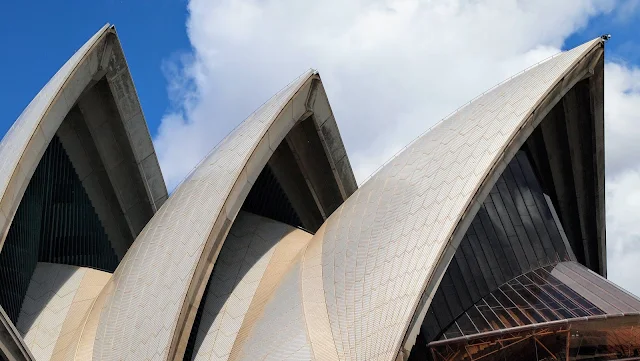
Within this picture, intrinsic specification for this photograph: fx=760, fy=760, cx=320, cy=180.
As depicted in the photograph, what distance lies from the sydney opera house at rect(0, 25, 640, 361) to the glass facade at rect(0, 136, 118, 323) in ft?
0.23

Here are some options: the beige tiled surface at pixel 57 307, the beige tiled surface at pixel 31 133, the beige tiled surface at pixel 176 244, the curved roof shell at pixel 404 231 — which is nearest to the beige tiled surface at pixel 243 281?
the curved roof shell at pixel 404 231

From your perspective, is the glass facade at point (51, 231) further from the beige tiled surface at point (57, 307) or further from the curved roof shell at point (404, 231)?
Answer: the curved roof shell at point (404, 231)

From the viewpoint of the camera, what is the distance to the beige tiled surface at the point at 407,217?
1634cm

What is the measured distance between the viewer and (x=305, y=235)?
22797 mm

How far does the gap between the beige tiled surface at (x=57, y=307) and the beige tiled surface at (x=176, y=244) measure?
1570 millimetres

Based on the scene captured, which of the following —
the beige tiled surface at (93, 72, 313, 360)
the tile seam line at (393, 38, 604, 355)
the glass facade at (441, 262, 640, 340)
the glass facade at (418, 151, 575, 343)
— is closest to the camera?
the tile seam line at (393, 38, 604, 355)

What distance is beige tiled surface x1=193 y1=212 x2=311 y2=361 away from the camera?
18.7 m

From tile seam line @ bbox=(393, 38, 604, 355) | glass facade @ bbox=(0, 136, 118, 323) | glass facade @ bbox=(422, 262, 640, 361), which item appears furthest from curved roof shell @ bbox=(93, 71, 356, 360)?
glass facade @ bbox=(422, 262, 640, 361)

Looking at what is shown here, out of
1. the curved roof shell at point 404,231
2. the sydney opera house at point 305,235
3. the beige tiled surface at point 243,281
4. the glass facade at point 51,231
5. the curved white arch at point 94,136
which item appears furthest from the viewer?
the glass facade at point 51,231

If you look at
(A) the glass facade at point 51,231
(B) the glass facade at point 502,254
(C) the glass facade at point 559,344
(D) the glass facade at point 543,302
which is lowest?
(C) the glass facade at point 559,344

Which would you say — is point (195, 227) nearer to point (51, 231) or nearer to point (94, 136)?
point (51, 231)

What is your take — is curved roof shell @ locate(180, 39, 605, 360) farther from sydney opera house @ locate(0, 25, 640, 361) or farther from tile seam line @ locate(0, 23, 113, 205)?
tile seam line @ locate(0, 23, 113, 205)

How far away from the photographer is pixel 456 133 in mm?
20234

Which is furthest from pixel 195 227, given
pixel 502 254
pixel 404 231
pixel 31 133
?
pixel 502 254
